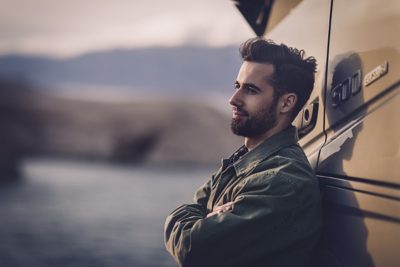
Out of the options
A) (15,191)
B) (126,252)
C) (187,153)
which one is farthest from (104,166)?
(126,252)

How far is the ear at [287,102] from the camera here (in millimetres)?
1950

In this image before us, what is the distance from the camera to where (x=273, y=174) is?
1678mm

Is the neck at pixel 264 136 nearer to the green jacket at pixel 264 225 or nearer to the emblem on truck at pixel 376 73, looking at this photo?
the green jacket at pixel 264 225

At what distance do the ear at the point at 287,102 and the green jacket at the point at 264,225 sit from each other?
0.22 meters

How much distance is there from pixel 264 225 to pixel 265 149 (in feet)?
1.24

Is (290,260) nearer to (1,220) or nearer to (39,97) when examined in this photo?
(1,220)

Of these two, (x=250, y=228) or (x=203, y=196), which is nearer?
(x=250, y=228)

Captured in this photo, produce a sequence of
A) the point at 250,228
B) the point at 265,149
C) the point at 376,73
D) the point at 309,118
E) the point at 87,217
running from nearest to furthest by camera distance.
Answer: the point at 376,73 < the point at 250,228 < the point at 265,149 < the point at 309,118 < the point at 87,217

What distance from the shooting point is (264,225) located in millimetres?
1622

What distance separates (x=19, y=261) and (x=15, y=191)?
1232cm

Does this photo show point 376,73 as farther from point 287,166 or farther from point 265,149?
point 265,149

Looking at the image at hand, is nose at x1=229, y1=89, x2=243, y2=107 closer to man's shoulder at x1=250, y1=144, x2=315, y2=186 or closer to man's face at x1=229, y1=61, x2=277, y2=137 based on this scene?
man's face at x1=229, y1=61, x2=277, y2=137

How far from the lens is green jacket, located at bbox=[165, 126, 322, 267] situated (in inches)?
64.0

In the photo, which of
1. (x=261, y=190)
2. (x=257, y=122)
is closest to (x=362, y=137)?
(x=261, y=190)
